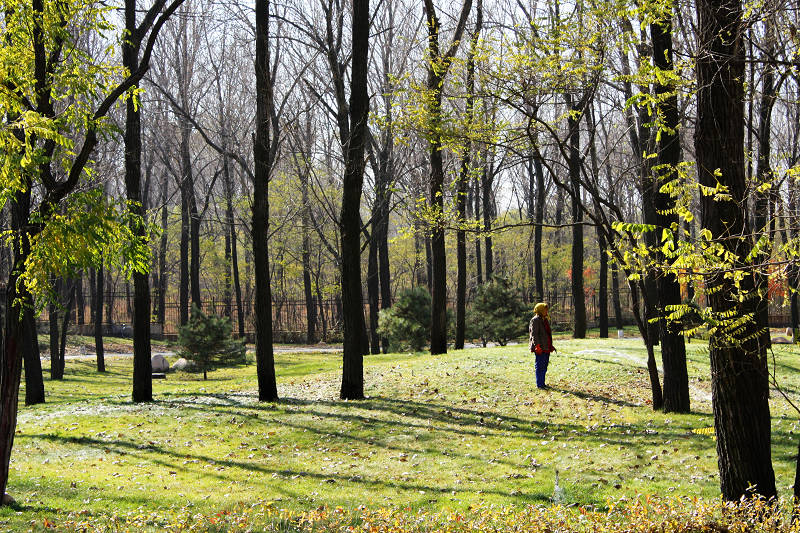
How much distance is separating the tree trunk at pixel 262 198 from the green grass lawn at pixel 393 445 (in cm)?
83

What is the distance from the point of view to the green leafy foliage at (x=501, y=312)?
22.2m

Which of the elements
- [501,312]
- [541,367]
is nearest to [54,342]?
[501,312]

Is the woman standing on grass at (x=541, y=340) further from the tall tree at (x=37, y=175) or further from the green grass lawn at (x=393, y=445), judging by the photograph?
the tall tree at (x=37, y=175)

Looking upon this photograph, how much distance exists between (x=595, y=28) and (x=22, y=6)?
672 cm

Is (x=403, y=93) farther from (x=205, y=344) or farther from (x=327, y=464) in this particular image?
(x=205, y=344)

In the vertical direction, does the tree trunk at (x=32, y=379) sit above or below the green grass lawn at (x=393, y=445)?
above

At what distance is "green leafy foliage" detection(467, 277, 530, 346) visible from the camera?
2222 cm

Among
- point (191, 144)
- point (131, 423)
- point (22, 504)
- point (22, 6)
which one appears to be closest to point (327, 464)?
point (22, 504)

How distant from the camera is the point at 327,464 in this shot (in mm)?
8820

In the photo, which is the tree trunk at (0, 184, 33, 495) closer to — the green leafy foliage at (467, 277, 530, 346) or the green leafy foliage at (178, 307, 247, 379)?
the green leafy foliage at (178, 307, 247, 379)

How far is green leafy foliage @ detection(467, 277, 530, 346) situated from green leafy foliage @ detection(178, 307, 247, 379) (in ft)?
27.1

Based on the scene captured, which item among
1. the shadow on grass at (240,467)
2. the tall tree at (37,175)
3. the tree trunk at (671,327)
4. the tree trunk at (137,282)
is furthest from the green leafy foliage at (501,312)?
the tall tree at (37,175)

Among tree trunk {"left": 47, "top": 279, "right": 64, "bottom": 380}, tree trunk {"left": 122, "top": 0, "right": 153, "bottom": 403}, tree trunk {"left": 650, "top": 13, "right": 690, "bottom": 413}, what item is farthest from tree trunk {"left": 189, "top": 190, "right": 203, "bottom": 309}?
tree trunk {"left": 650, "top": 13, "right": 690, "bottom": 413}

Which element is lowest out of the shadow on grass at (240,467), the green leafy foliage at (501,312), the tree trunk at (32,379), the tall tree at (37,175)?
the shadow on grass at (240,467)
